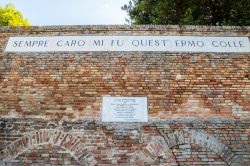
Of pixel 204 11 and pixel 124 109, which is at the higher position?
pixel 204 11

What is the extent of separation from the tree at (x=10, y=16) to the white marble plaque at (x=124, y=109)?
474 inches

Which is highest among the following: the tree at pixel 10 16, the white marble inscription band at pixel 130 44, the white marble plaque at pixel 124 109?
the tree at pixel 10 16

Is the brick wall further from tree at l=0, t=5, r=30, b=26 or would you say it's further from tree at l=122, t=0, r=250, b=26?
tree at l=0, t=5, r=30, b=26

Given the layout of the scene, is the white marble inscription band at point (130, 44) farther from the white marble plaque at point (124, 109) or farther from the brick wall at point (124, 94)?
the white marble plaque at point (124, 109)

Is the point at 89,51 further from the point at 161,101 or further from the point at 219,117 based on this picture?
the point at 219,117

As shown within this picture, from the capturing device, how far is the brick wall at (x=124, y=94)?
657cm

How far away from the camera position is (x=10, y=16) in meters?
17.9

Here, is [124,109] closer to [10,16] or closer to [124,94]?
[124,94]

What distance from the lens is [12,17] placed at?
17938 millimetres

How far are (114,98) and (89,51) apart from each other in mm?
1367

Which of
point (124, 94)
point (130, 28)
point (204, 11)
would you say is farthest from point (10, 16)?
point (124, 94)

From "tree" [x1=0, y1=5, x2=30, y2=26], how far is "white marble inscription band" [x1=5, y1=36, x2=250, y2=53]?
33.0 ft

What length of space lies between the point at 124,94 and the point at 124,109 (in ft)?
1.14

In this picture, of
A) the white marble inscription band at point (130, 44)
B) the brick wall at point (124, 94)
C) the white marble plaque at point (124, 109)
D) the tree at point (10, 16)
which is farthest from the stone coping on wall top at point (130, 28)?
the tree at point (10, 16)
